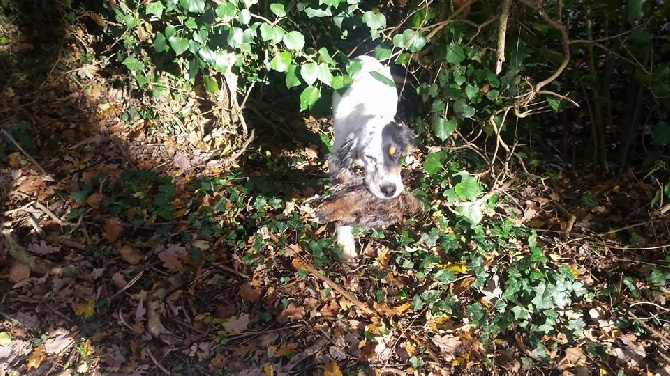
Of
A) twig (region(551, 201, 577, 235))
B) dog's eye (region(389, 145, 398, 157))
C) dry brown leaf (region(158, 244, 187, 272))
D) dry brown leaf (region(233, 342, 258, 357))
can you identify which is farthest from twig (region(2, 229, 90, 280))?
twig (region(551, 201, 577, 235))

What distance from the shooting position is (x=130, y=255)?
3.67 m

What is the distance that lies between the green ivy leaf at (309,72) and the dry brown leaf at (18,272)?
99.1 inches

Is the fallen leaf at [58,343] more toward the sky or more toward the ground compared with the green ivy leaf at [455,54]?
more toward the ground

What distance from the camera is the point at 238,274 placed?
3641mm

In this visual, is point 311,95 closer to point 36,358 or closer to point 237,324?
point 237,324

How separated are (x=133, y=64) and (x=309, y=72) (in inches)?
89.2

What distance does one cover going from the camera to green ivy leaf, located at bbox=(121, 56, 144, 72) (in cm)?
460

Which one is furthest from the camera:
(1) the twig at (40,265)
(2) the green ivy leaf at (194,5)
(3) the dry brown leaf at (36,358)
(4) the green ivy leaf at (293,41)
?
(1) the twig at (40,265)

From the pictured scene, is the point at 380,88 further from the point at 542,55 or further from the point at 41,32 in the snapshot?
the point at 41,32

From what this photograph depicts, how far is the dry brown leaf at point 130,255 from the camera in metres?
3.64

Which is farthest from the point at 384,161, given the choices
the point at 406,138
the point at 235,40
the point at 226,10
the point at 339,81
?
the point at 226,10

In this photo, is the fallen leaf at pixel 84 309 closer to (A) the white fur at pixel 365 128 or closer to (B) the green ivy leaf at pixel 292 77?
(A) the white fur at pixel 365 128

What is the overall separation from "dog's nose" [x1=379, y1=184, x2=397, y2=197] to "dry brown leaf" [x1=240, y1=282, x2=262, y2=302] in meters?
1.23

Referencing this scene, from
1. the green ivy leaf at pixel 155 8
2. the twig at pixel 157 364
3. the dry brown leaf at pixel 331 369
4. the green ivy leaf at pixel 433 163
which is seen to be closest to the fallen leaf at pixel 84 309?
the twig at pixel 157 364
